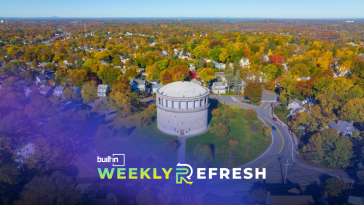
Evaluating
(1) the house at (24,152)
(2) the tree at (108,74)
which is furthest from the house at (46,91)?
(1) the house at (24,152)

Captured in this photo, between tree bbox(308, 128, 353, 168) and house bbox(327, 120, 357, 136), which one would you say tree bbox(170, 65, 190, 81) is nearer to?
house bbox(327, 120, 357, 136)

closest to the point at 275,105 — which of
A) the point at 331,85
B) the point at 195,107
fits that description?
the point at 331,85

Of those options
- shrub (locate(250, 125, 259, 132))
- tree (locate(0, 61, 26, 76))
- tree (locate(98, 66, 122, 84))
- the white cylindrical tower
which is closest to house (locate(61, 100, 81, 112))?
tree (locate(98, 66, 122, 84))

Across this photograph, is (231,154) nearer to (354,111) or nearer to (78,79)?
(354,111)

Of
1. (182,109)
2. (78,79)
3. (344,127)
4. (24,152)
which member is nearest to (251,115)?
(344,127)

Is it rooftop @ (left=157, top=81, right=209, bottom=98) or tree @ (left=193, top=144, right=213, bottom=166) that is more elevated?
rooftop @ (left=157, top=81, right=209, bottom=98)

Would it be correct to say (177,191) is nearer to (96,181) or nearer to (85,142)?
(96,181)

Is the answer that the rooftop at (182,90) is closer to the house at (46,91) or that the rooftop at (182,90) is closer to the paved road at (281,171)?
the paved road at (281,171)
